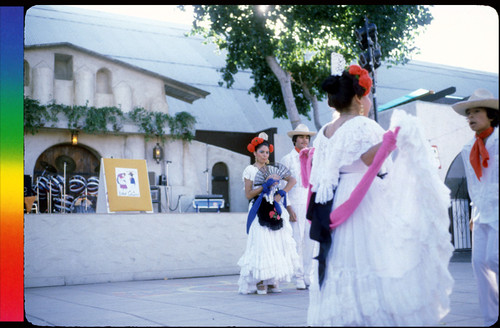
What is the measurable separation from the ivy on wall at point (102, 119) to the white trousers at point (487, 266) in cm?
1563

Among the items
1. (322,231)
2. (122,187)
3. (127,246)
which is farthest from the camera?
(122,187)

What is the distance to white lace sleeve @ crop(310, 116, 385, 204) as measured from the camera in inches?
160

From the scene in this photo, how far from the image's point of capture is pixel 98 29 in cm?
2666

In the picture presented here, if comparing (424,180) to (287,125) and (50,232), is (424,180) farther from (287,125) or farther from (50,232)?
(287,125)

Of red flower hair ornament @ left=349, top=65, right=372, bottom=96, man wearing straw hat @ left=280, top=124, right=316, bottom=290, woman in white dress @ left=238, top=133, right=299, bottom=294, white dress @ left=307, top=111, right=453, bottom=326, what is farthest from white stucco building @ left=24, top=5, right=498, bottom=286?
woman in white dress @ left=238, top=133, right=299, bottom=294

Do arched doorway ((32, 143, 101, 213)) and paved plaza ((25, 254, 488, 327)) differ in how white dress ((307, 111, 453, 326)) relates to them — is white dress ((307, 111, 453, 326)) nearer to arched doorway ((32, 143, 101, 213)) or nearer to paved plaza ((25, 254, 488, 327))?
paved plaza ((25, 254, 488, 327))

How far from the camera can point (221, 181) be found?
2208cm

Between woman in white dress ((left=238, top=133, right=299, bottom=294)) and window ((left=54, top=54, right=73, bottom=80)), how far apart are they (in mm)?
13760

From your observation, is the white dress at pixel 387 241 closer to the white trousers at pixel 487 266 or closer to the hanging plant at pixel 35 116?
the white trousers at pixel 487 266

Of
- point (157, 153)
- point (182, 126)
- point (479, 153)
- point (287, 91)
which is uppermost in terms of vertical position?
point (287, 91)

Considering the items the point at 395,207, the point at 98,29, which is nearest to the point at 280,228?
the point at 395,207

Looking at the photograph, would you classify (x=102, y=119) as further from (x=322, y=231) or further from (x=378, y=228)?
(x=378, y=228)

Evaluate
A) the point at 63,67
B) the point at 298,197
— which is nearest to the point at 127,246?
the point at 298,197

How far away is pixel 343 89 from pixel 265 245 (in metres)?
3.15
